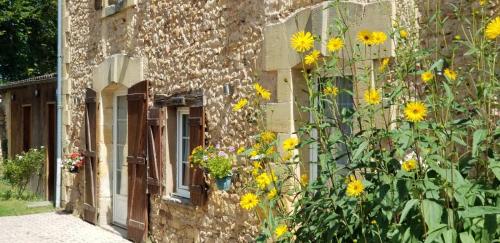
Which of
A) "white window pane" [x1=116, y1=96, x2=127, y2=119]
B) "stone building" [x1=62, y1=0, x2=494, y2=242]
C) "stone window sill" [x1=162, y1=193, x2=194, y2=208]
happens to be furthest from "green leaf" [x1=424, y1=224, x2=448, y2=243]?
"white window pane" [x1=116, y1=96, x2=127, y2=119]

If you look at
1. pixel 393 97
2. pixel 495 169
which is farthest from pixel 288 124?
pixel 495 169

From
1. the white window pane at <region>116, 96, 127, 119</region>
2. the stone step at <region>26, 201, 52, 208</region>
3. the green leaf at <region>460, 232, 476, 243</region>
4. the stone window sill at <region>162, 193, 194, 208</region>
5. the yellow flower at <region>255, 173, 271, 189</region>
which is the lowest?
the stone step at <region>26, 201, 52, 208</region>

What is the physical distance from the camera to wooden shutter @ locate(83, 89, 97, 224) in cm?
942

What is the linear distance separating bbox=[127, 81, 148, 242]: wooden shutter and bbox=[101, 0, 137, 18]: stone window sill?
114 cm

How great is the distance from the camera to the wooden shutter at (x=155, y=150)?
24.7 feet

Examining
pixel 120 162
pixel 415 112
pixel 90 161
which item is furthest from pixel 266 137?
pixel 90 161

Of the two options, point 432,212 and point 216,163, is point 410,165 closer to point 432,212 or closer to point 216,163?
point 432,212

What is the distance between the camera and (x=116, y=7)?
28.9ft

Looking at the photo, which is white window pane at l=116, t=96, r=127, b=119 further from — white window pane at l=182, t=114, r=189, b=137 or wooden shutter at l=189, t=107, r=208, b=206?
wooden shutter at l=189, t=107, r=208, b=206

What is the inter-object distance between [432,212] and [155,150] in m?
5.46

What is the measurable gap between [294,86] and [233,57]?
1036mm

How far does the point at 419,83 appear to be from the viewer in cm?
411

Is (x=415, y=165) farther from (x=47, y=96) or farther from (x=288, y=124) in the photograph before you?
(x=47, y=96)

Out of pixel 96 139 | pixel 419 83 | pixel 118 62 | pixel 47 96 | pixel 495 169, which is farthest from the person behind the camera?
pixel 47 96
